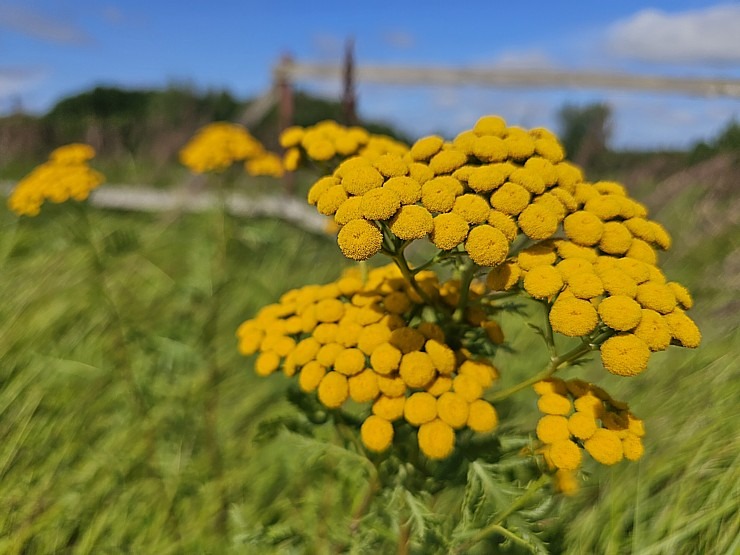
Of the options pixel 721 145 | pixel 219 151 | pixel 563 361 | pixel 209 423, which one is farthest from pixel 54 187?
pixel 721 145

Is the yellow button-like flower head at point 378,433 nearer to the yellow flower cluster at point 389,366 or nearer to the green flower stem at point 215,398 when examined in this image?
the yellow flower cluster at point 389,366

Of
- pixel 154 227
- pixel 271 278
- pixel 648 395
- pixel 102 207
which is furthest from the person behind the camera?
pixel 102 207

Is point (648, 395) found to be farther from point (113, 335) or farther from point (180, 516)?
point (113, 335)

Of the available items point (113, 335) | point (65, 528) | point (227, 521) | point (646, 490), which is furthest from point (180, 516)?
point (646, 490)

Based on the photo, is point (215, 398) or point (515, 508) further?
point (215, 398)

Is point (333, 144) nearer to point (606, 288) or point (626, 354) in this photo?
point (606, 288)
